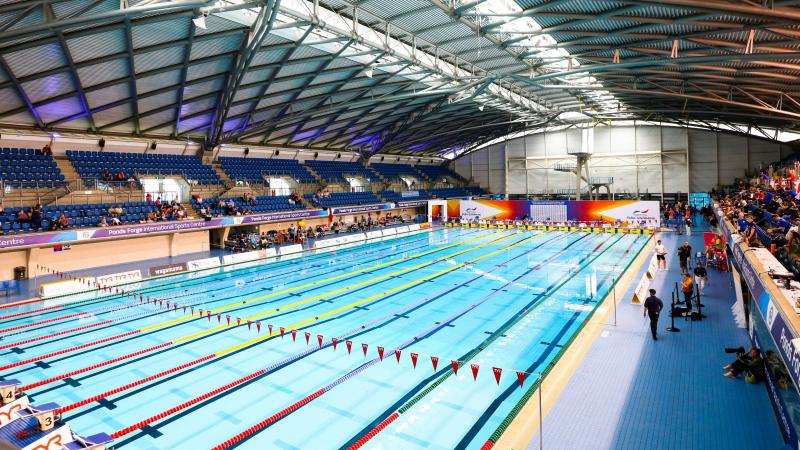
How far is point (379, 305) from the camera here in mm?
12625

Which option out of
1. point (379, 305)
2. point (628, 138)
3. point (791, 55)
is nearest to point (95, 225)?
point (379, 305)

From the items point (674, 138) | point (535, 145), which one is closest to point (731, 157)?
point (674, 138)

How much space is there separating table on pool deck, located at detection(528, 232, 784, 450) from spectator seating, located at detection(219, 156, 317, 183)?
78.3 ft

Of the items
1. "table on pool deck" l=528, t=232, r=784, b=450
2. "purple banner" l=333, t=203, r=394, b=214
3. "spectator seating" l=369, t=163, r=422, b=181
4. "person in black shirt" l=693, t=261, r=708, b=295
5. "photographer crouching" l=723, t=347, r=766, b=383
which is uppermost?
"spectator seating" l=369, t=163, r=422, b=181

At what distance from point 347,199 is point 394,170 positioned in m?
11.5

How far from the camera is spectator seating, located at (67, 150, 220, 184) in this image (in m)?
20.6

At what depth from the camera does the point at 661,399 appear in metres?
6.36

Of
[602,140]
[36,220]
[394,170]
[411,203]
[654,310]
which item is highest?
[602,140]

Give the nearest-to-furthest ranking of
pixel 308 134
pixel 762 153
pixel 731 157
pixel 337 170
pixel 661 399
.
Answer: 1. pixel 661 399
2. pixel 308 134
3. pixel 337 170
4. pixel 762 153
5. pixel 731 157

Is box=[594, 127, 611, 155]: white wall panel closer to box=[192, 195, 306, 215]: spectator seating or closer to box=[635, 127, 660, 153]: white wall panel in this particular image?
box=[635, 127, 660, 153]: white wall panel

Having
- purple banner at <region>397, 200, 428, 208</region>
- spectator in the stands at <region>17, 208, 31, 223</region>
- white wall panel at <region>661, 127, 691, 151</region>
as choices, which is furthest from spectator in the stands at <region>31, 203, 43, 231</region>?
white wall panel at <region>661, 127, 691, 151</region>

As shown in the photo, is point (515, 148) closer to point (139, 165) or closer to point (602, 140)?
point (602, 140)

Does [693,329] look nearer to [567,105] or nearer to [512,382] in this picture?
[512,382]

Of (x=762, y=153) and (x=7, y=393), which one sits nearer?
(x=7, y=393)
